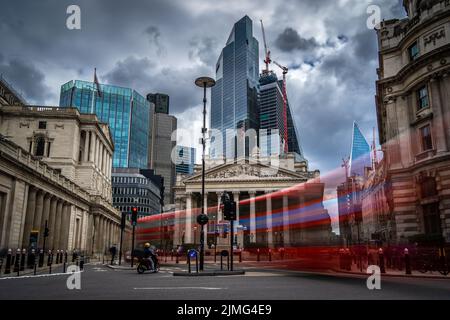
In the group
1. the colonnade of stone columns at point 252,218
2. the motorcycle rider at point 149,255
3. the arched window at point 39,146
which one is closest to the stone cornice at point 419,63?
the motorcycle rider at point 149,255

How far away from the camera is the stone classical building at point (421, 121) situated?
91.9 feet

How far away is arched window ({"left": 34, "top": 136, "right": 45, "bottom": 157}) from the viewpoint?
5584 cm

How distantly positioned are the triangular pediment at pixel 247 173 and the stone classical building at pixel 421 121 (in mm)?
43536

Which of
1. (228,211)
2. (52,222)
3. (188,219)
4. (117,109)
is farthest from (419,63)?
(117,109)

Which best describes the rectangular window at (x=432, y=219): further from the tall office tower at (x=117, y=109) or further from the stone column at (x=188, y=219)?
the tall office tower at (x=117, y=109)

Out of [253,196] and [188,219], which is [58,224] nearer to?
[188,219]

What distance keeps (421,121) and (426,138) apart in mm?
1499

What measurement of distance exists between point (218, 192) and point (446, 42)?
5460 centimetres

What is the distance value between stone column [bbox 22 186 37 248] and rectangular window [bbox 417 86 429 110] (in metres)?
33.7
